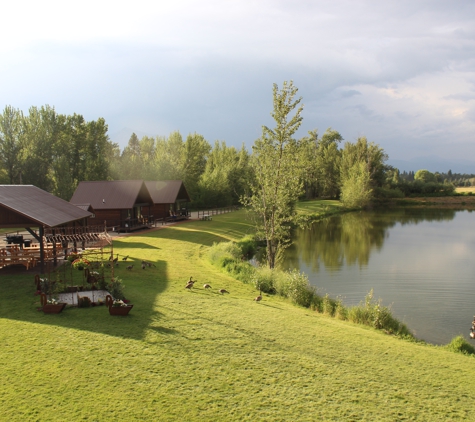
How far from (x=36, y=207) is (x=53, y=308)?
8.35 metres

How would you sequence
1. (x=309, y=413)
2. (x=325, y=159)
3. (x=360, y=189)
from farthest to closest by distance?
(x=325, y=159), (x=360, y=189), (x=309, y=413)

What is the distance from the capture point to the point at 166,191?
48.4 m

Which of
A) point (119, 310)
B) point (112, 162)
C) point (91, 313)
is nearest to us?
point (119, 310)

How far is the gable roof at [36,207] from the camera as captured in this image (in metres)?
18.4

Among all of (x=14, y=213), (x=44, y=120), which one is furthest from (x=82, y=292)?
(x=44, y=120)

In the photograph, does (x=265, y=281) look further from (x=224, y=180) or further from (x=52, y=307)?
(x=224, y=180)

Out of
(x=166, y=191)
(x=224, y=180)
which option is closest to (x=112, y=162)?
(x=224, y=180)

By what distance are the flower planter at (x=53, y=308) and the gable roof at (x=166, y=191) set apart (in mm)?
33174

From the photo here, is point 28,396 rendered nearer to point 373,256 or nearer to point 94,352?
point 94,352

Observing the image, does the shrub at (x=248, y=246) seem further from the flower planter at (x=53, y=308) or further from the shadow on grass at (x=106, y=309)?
the flower planter at (x=53, y=308)

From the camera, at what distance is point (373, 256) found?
3400 centimetres

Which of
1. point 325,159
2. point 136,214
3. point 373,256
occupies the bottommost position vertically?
point 373,256

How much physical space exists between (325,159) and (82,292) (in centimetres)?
8242

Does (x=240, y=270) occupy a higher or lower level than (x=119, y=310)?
lower
